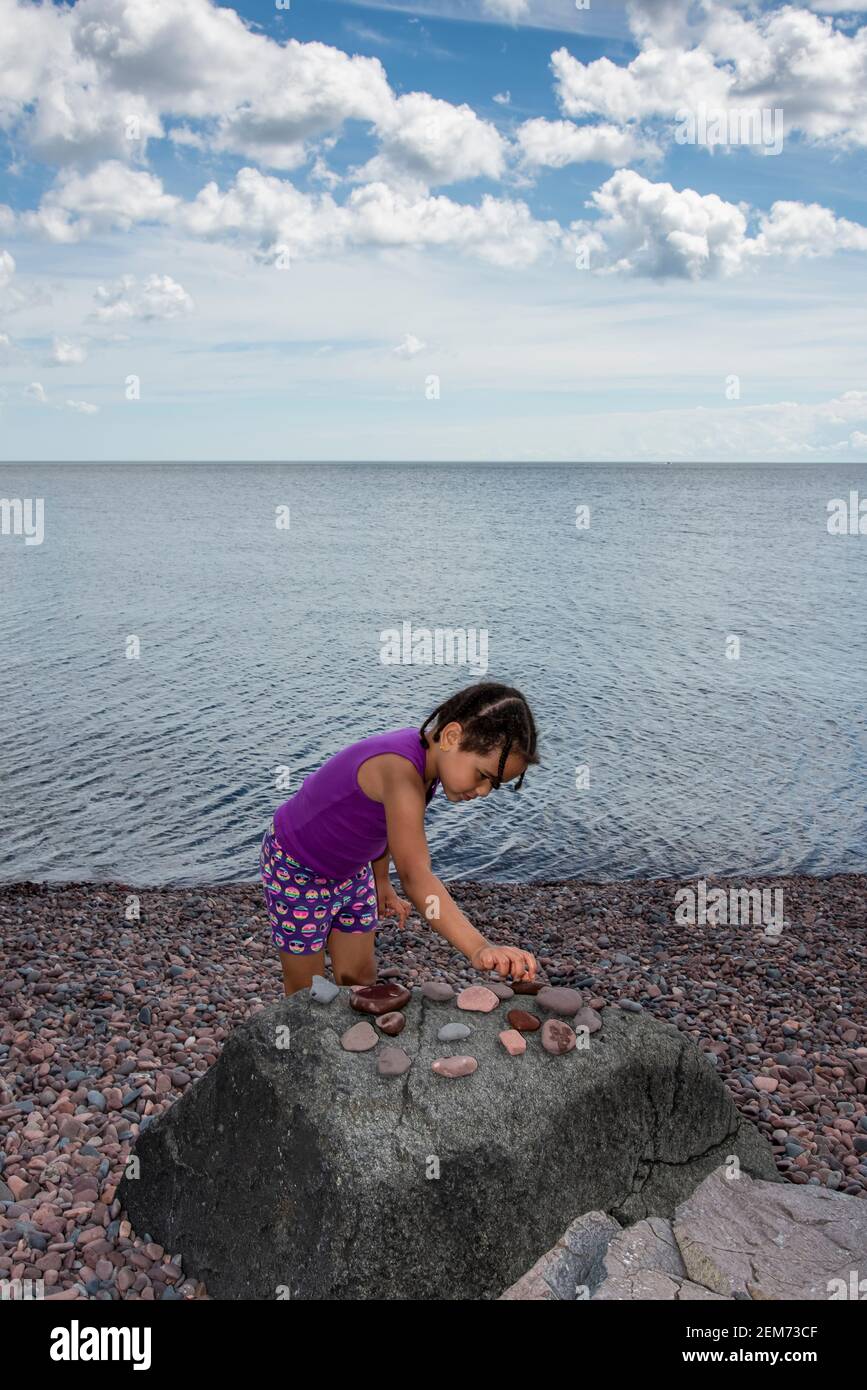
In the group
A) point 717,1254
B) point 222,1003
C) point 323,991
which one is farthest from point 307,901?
point 222,1003

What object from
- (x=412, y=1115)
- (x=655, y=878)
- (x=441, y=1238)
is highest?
(x=412, y=1115)

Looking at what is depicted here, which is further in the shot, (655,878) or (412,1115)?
(655,878)

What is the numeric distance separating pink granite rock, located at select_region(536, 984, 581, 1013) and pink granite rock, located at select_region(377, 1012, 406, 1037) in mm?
813

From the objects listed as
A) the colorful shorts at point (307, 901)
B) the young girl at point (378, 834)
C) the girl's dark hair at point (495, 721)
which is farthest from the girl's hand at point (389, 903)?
the girl's dark hair at point (495, 721)

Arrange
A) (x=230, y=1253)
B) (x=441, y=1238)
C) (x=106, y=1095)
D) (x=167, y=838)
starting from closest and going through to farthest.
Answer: (x=441, y=1238) < (x=230, y=1253) < (x=106, y=1095) < (x=167, y=838)

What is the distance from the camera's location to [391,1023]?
5094mm

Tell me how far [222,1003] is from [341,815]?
4.03 meters

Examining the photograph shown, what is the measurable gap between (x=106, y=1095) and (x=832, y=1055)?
205 inches

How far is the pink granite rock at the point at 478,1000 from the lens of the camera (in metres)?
5.41

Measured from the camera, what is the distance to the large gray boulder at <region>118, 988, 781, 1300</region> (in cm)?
462

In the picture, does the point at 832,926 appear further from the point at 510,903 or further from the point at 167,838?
the point at 167,838

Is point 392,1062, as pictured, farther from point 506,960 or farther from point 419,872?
point 419,872

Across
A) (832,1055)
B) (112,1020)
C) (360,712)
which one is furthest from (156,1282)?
(360,712)

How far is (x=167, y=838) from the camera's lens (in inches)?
629
